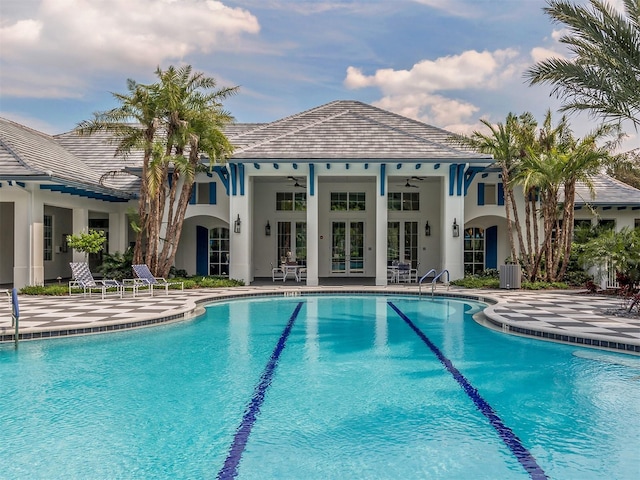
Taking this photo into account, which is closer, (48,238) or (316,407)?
(316,407)

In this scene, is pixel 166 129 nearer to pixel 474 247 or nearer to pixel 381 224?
pixel 381 224

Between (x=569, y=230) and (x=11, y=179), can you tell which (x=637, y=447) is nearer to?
(x=569, y=230)

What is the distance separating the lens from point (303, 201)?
21.6 metres

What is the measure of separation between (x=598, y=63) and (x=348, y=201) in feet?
40.8

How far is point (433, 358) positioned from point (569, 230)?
11.8 metres

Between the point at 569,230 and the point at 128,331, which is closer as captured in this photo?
the point at 128,331

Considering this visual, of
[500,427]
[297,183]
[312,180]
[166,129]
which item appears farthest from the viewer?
[297,183]

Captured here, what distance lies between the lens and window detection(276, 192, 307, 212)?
2153 cm

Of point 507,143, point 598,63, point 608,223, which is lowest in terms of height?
point 608,223

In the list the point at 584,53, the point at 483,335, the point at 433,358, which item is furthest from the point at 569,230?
the point at 433,358

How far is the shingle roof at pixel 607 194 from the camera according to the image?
19.5 m

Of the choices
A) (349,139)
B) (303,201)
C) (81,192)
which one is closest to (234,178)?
(303,201)

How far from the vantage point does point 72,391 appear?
5934 millimetres

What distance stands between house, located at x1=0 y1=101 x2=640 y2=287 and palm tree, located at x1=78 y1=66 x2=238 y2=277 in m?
1.48
